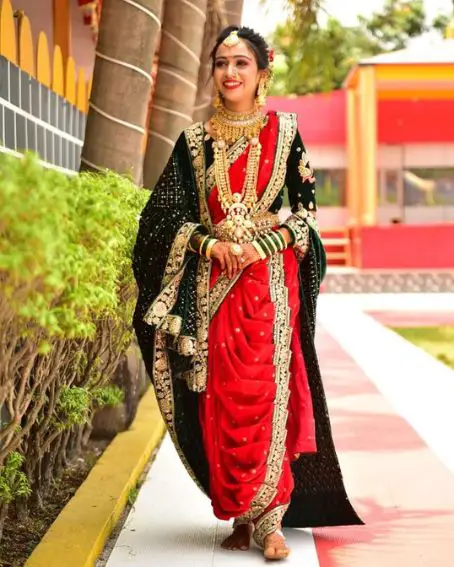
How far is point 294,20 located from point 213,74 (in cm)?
625

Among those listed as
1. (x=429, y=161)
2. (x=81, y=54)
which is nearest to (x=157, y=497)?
(x=81, y=54)

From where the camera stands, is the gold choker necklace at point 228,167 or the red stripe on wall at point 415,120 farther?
the red stripe on wall at point 415,120

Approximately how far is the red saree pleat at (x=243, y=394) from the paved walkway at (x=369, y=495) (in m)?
0.27

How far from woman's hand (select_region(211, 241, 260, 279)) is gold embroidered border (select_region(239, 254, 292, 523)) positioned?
4.8 inches

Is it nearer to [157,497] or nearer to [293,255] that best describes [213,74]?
[293,255]

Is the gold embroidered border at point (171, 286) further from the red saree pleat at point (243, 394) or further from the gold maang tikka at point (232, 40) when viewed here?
the gold maang tikka at point (232, 40)

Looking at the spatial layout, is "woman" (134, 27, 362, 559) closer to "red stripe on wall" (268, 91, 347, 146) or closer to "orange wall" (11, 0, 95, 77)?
"orange wall" (11, 0, 95, 77)

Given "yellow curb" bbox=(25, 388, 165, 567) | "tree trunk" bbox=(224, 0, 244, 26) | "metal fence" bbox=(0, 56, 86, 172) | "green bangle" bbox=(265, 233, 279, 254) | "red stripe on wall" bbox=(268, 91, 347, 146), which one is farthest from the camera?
"red stripe on wall" bbox=(268, 91, 347, 146)

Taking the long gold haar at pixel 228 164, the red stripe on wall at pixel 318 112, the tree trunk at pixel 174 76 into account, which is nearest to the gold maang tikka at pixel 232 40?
the long gold haar at pixel 228 164

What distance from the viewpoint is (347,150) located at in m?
24.4

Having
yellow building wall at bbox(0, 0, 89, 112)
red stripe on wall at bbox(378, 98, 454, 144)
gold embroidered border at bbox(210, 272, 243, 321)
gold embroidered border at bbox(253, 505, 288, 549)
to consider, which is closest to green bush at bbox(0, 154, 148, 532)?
gold embroidered border at bbox(210, 272, 243, 321)

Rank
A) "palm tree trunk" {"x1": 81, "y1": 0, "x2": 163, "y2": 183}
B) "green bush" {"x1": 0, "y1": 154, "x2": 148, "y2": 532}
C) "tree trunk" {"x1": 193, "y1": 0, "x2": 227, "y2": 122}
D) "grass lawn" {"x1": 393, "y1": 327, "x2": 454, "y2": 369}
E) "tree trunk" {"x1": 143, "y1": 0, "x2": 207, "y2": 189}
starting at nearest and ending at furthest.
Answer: "green bush" {"x1": 0, "y1": 154, "x2": 148, "y2": 532} → "palm tree trunk" {"x1": 81, "y1": 0, "x2": 163, "y2": 183} → "tree trunk" {"x1": 143, "y1": 0, "x2": 207, "y2": 189} → "tree trunk" {"x1": 193, "y1": 0, "x2": 227, "y2": 122} → "grass lawn" {"x1": 393, "y1": 327, "x2": 454, "y2": 369}

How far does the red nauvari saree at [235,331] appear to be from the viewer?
165 inches

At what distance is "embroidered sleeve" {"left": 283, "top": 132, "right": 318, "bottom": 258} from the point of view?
14.1 feet
